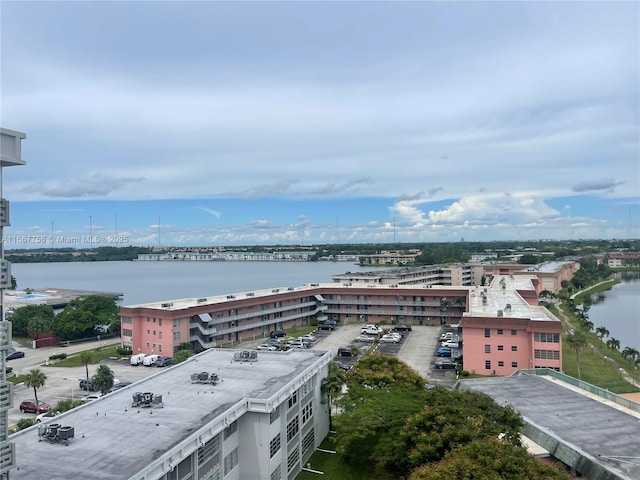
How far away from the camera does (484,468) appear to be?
56.2 feet

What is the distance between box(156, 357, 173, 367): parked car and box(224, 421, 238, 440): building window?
105ft

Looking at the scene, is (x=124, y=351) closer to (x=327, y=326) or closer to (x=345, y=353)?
(x=345, y=353)

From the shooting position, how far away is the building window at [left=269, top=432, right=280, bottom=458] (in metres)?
23.5

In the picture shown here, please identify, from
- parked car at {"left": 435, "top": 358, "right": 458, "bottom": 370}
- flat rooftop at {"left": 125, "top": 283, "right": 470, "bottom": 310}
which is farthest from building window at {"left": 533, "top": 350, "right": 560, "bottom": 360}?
flat rooftop at {"left": 125, "top": 283, "right": 470, "bottom": 310}

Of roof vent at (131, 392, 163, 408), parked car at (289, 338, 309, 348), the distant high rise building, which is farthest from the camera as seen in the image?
parked car at (289, 338, 309, 348)

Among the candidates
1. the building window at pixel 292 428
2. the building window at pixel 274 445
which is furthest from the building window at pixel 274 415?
the building window at pixel 292 428

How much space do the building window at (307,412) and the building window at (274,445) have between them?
395 centimetres

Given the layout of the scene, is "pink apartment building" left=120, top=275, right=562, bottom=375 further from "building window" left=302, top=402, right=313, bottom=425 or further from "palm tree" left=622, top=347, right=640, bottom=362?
"building window" left=302, top=402, right=313, bottom=425

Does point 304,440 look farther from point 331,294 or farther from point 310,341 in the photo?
point 331,294

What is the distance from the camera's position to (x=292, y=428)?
86.8 ft

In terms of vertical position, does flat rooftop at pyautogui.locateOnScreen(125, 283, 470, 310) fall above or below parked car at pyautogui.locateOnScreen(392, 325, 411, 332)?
above

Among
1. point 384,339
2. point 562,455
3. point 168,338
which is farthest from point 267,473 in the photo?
point 384,339

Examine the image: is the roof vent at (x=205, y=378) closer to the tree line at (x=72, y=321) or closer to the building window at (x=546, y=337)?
the building window at (x=546, y=337)

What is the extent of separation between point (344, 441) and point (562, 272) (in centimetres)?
11614
